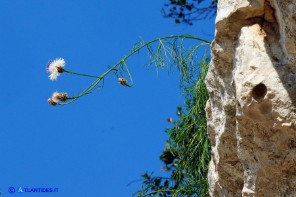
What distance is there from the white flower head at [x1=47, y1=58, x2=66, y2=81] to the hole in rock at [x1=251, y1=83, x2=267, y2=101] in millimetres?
1518

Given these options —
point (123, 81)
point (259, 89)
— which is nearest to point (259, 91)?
point (259, 89)

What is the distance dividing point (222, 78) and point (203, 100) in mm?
1348

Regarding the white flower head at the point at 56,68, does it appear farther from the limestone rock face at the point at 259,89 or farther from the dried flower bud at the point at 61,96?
the limestone rock face at the point at 259,89

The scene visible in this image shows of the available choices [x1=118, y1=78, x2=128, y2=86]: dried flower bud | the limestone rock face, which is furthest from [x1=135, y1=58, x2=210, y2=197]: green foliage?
the limestone rock face

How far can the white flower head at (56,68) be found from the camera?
3268 millimetres

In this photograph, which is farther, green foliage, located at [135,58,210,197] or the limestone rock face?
green foliage, located at [135,58,210,197]

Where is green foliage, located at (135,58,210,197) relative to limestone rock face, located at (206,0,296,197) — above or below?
above

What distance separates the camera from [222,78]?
83.1 inches

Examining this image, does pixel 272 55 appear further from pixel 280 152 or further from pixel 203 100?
pixel 203 100

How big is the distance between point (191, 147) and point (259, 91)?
1.68 meters

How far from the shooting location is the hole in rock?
6.15 ft

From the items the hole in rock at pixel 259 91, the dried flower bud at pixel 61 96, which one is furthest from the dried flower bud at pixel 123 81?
the hole in rock at pixel 259 91

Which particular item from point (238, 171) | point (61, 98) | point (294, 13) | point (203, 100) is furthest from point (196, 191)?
point (294, 13)

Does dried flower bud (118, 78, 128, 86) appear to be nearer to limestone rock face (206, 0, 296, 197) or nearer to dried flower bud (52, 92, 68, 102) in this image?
dried flower bud (52, 92, 68, 102)
